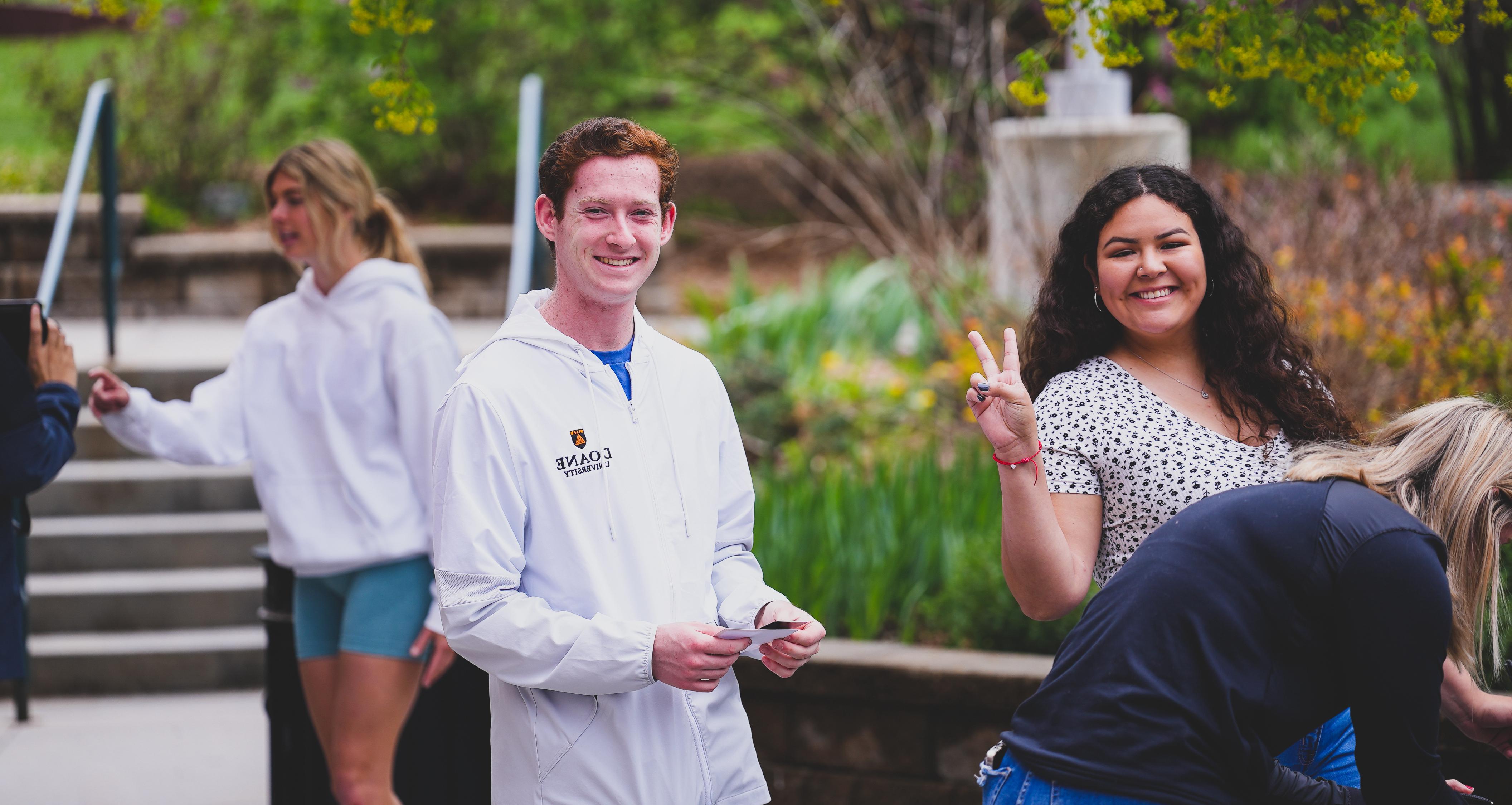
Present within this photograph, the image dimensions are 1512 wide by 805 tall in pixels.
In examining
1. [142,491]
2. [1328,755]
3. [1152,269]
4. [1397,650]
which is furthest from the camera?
[142,491]

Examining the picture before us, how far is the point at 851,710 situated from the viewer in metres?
3.75

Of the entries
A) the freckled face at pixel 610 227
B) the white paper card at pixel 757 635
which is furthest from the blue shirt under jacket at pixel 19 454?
the white paper card at pixel 757 635

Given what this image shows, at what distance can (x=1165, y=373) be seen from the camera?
2348mm

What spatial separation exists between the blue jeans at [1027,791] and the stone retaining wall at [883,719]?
153 cm

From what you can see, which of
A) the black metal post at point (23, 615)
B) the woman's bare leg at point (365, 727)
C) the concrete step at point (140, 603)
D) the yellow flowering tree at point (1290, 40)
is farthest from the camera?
the concrete step at point (140, 603)

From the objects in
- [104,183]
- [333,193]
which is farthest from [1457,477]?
[104,183]

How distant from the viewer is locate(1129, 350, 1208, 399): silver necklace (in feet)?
7.64

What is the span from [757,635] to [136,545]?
174 inches

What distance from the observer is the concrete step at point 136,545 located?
218 inches

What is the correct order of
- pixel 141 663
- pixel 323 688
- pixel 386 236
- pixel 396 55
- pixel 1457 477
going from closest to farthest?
pixel 1457 477 < pixel 396 55 < pixel 323 688 < pixel 386 236 < pixel 141 663

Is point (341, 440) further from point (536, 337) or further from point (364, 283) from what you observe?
point (536, 337)

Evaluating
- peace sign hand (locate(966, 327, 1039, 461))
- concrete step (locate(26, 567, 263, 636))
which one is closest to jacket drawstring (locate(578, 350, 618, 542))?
peace sign hand (locate(966, 327, 1039, 461))

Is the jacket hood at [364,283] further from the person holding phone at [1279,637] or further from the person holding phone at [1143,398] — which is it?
the person holding phone at [1279,637]

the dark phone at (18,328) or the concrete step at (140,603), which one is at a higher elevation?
the dark phone at (18,328)
